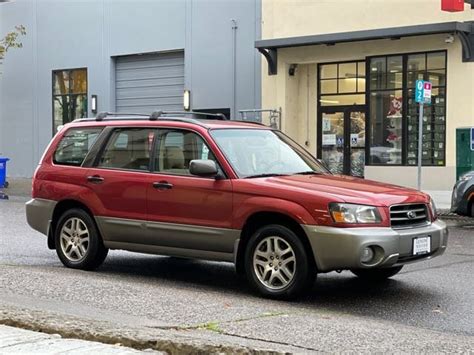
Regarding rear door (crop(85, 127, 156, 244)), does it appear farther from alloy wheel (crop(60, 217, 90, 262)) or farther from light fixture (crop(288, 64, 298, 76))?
light fixture (crop(288, 64, 298, 76))

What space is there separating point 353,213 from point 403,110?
1418cm

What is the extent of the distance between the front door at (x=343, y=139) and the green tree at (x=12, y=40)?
459 inches

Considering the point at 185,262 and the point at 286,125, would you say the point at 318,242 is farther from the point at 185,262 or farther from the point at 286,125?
the point at 286,125

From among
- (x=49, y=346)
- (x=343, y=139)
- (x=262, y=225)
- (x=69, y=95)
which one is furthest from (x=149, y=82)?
(x=49, y=346)

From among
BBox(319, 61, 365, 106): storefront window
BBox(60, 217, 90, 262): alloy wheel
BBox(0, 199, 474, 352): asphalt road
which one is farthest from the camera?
BBox(319, 61, 365, 106): storefront window

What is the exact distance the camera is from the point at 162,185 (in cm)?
810

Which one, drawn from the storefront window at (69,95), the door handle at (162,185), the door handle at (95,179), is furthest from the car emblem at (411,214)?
the storefront window at (69,95)

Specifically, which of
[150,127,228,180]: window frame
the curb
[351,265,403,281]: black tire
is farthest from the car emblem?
the curb

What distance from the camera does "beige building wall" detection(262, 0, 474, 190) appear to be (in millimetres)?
19250

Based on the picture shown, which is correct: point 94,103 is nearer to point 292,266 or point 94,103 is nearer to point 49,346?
point 292,266

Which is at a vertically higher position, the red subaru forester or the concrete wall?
the concrete wall

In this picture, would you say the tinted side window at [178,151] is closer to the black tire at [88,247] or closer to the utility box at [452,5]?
the black tire at [88,247]

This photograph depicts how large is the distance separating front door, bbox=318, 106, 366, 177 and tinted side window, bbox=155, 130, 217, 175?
13880mm

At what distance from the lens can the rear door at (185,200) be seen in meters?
7.64
